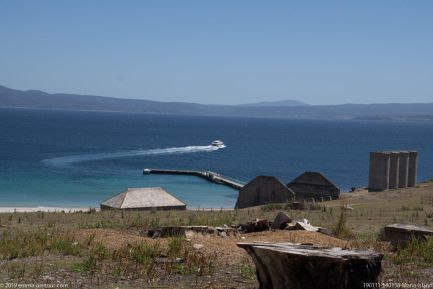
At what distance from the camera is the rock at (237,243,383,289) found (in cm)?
945

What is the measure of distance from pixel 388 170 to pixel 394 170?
0.95 meters

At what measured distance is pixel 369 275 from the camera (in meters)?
9.81

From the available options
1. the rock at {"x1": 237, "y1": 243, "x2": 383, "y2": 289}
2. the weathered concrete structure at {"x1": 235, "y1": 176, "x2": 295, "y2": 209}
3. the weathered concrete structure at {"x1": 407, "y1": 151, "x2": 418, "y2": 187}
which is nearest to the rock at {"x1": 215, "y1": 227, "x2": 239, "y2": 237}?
the rock at {"x1": 237, "y1": 243, "x2": 383, "y2": 289}

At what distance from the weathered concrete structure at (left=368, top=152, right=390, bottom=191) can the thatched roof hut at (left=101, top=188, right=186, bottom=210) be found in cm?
2155

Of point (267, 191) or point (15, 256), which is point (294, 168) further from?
point (15, 256)

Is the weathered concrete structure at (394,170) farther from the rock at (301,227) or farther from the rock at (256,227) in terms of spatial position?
the rock at (301,227)

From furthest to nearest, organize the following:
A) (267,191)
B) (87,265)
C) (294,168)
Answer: (294,168)
(267,191)
(87,265)

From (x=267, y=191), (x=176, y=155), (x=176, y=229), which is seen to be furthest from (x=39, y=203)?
(x=176, y=155)

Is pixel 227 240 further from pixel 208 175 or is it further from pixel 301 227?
pixel 208 175

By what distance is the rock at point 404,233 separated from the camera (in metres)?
14.5

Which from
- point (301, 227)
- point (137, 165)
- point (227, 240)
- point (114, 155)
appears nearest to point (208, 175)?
point (137, 165)

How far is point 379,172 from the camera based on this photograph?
54312 millimetres

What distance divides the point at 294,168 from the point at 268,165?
17.0ft

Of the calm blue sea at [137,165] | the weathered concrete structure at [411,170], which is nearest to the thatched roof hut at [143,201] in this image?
the calm blue sea at [137,165]
